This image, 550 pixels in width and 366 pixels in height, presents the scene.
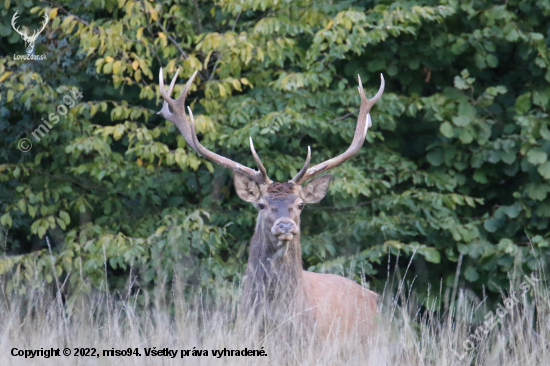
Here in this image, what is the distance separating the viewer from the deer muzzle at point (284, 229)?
4418mm

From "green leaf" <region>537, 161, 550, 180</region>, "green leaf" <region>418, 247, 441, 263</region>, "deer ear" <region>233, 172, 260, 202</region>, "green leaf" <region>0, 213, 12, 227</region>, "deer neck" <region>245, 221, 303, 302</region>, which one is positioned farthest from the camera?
"green leaf" <region>537, 161, 550, 180</region>

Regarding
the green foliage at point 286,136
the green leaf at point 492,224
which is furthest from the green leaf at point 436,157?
the green leaf at point 492,224

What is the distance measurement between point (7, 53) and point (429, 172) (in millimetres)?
4622

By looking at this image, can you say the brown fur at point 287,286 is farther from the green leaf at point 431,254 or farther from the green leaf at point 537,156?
the green leaf at point 537,156

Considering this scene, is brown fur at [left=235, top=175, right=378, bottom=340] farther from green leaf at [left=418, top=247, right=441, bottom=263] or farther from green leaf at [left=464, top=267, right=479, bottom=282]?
green leaf at [left=464, top=267, right=479, bottom=282]

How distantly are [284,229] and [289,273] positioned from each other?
0.32 metres

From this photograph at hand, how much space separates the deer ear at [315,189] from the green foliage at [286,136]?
852 millimetres

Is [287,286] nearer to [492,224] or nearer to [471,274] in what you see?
[471,274]

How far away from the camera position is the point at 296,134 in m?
6.85

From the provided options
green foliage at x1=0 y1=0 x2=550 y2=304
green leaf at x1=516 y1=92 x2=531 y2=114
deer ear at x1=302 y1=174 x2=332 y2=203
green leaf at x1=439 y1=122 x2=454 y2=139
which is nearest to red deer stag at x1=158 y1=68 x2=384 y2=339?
deer ear at x1=302 y1=174 x2=332 y2=203

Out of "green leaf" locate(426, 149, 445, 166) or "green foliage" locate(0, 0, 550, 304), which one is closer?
"green foliage" locate(0, 0, 550, 304)

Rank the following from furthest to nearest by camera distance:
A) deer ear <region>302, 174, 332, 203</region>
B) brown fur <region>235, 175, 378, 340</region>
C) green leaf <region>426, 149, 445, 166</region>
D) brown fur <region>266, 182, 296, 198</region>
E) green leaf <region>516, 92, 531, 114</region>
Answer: green leaf <region>426, 149, 445, 166</region>, green leaf <region>516, 92, 531, 114</region>, deer ear <region>302, 174, 332, 203</region>, brown fur <region>266, 182, 296, 198</region>, brown fur <region>235, 175, 378, 340</region>

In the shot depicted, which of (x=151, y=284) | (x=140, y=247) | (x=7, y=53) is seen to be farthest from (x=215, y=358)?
(x=7, y=53)

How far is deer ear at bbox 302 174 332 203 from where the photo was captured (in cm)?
511
